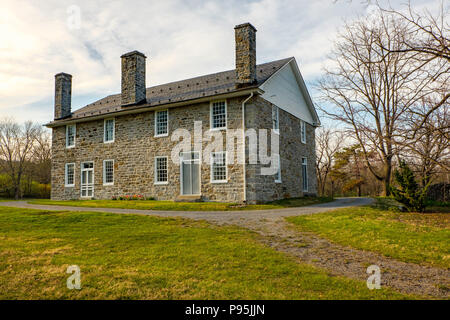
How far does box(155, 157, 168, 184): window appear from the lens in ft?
59.4

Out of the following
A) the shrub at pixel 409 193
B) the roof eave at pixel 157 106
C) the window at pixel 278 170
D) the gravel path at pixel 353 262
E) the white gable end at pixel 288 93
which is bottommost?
the gravel path at pixel 353 262

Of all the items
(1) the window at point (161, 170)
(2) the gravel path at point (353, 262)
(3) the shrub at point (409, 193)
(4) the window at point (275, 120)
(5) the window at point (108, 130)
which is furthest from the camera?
(5) the window at point (108, 130)

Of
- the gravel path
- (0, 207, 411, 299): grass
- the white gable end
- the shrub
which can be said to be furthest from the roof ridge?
(0, 207, 411, 299): grass

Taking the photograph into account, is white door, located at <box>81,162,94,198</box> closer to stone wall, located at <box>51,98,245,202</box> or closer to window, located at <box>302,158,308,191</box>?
stone wall, located at <box>51,98,245,202</box>

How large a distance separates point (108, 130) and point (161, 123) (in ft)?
13.7

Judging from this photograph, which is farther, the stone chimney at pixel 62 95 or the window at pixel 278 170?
the stone chimney at pixel 62 95

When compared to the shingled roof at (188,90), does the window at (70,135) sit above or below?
below

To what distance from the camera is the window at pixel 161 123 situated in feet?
60.2

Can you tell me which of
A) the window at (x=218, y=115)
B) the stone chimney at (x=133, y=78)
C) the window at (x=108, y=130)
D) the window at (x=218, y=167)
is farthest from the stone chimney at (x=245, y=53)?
the window at (x=108, y=130)

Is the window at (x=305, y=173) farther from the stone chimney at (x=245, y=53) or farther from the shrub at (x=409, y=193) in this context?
the shrub at (x=409, y=193)

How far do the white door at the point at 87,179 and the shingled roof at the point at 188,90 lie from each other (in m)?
3.12

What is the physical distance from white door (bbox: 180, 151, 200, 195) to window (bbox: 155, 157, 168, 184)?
1.16 m

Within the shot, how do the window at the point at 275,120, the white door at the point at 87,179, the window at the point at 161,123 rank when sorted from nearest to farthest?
the window at the point at 275,120 → the window at the point at 161,123 → the white door at the point at 87,179
